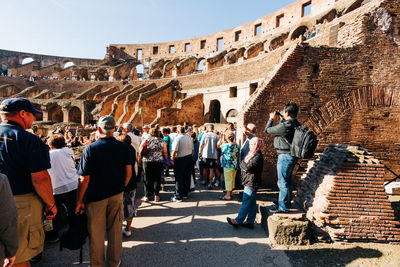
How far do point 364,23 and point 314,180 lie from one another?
4588mm

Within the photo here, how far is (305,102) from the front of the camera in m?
5.69

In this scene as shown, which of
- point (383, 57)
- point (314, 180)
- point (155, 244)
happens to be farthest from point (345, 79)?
point (155, 244)

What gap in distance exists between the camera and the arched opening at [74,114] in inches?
898

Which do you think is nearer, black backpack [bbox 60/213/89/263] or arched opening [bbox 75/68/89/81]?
black backpack [bbox 60/213/89/263]

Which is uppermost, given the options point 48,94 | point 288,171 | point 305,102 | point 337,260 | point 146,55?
point 146,55

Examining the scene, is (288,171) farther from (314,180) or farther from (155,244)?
(155,244)

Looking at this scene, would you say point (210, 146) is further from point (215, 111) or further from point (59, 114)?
point (59, 114)

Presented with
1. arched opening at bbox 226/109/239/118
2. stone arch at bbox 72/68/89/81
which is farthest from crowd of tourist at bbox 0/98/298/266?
stone arch at bbox 72/68/89/81

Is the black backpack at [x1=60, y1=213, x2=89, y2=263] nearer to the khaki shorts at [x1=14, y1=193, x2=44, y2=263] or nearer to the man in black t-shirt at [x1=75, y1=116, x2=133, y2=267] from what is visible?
the man in black t-shirt at [x1=75, y1=116, x2=133, y2=267]

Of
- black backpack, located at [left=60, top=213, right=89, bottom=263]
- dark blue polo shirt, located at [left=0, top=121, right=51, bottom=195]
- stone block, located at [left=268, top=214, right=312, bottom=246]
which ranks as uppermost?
dark blue polo shirt, located at [left=0, top=121, right=51, bottom=195]

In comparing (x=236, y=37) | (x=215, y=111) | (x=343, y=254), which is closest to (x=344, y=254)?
(x=343, y=254)

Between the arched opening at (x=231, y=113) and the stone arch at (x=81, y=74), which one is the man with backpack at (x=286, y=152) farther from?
the stone arch at (x=81, y=74)

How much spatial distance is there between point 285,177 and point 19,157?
11.6 ft

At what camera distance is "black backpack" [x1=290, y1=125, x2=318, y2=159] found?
10.4ft
